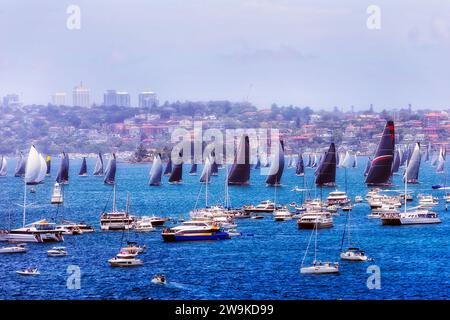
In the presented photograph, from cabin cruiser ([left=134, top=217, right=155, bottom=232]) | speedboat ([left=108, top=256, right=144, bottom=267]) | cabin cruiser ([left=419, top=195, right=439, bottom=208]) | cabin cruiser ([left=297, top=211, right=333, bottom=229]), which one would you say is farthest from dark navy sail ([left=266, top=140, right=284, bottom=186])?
speedboat ([left=108, top=256, right=144, bottom=267])

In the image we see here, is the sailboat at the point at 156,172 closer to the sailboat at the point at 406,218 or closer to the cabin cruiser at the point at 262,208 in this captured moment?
the cabin cruiser at the point at 262,208

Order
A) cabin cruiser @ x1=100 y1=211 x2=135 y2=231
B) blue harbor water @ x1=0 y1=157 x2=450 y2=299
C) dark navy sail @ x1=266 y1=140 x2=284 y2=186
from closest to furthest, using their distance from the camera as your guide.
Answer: blue harbor water @ x1=0 y1=157 x2=450 y2=299 → cabin cruiser @ x1=100 y1=211 x2=135 y2=231 → dark navy sail @ x1=266 y1=140 x2=284 y2=186

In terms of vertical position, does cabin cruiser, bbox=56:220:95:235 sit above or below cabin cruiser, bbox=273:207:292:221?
above

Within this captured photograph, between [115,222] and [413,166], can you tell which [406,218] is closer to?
[115,222]

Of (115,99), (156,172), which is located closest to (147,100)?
(115,99)

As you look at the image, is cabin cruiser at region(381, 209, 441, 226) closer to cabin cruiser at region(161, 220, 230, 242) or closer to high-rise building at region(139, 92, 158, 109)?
cabin cruiser at region(161, 220, 230, 242)
